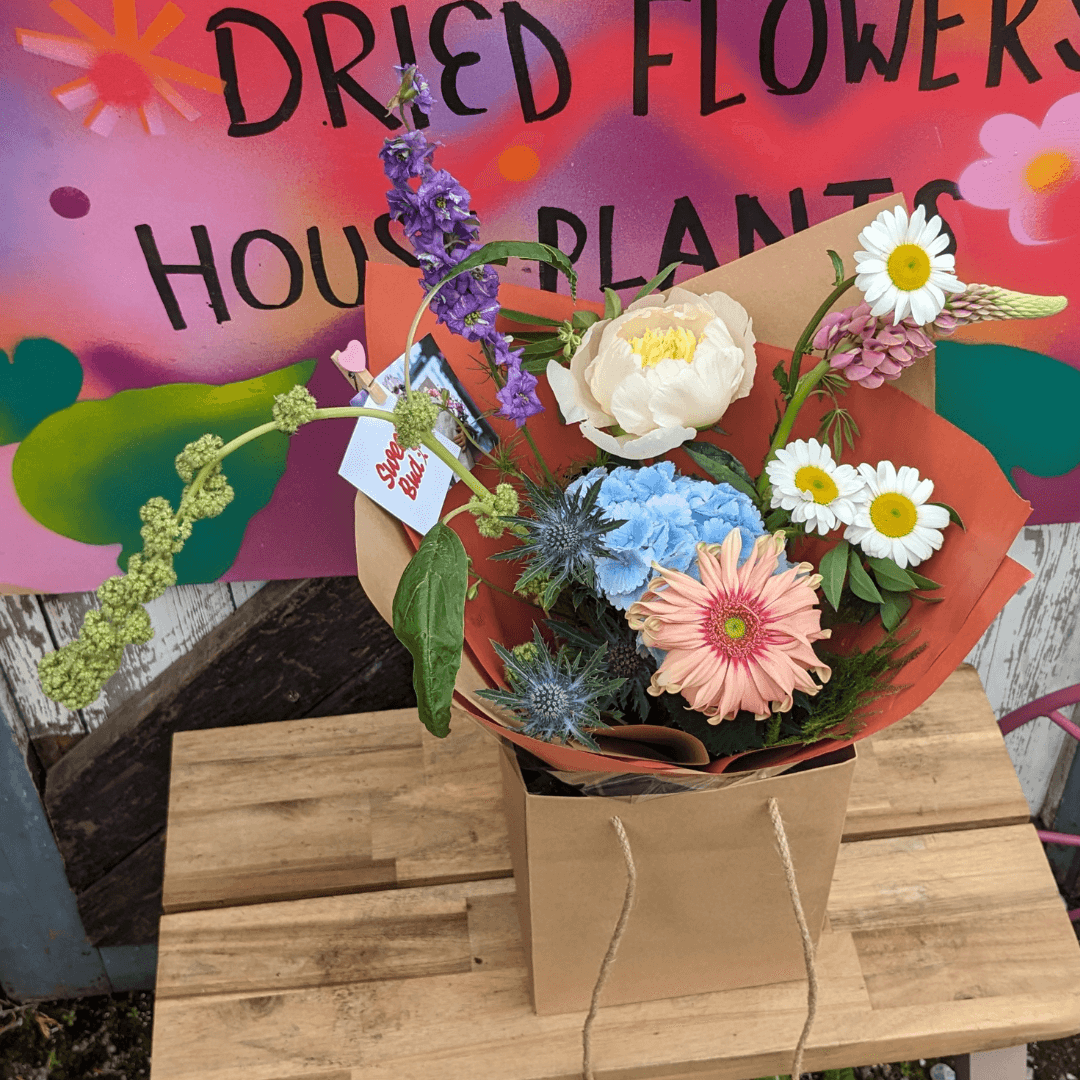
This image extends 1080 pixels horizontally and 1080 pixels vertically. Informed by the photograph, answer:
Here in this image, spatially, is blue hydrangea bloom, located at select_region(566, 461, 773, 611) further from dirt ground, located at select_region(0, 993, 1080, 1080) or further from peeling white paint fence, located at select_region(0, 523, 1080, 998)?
dirt ground, located at select_region(0, 993, 1080, 1080)

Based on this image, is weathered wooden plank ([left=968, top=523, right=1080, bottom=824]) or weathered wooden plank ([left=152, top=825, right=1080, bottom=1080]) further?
weathered wooden plank ([left=968, top=523, right=1080, bottom=824])

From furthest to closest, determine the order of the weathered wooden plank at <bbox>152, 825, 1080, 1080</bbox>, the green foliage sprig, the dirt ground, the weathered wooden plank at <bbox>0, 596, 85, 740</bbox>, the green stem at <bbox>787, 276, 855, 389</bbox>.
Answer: the dirt ground < the weathered wooden plank at <bbox>0, 596, 85, 740</bbox> < the weathered wooden plank at <bbox>152, 825, 1080, 1080</bbox> < the green stem at <bbox>787, 276, 855, 389</bbox> < the green foliage sprig

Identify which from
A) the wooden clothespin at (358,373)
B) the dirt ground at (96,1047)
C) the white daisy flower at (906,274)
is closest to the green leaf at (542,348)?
the wooden clothespin at (358,373)

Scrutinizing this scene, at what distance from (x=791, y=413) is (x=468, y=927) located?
569 mm

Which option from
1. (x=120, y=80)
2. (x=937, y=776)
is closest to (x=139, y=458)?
(x=120, y=80)

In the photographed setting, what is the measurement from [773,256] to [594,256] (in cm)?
28

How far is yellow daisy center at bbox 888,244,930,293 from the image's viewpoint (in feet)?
1.94

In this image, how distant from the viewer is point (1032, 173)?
941 millimetres

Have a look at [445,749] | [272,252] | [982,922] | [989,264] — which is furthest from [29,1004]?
[989,264]

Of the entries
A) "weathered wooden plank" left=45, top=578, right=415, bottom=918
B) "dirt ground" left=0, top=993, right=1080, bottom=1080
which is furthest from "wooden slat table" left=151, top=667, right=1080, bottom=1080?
"dirt ground" left=0, top=993, right=1080, bottom=1080

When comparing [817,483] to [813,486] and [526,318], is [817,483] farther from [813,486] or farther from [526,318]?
[526,318]

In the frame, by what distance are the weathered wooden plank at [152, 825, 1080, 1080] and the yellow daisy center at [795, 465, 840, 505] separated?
476mm

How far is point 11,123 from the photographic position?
2.81ft

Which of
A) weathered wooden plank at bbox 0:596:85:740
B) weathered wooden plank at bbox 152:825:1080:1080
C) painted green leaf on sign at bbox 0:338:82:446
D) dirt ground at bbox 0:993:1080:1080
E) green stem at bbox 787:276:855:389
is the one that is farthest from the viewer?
dirt ground at bbox 0:993:1080:1080
